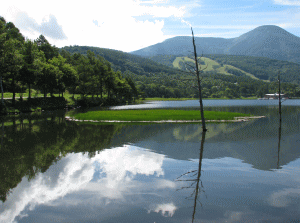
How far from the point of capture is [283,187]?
12258 mm

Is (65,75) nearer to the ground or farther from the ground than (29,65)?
nearer to the ground

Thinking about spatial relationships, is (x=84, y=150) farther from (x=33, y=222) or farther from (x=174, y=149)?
(x=33, y=222)

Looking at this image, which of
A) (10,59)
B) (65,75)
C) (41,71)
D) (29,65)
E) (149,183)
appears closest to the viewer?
(149,183)

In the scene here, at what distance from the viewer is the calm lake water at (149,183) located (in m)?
9.52

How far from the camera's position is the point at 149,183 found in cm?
1278

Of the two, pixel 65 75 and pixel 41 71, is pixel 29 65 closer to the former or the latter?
pixel 41 71

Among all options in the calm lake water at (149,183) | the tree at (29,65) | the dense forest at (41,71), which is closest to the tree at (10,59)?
the dense forest at (41,71)

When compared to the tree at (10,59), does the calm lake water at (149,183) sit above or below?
below

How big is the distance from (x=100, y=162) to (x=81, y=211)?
728 centimetres

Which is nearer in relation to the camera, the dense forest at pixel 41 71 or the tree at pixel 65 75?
the dense forest at pixel 41 71

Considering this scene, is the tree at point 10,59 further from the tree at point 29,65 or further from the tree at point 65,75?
the tree at point 65,75

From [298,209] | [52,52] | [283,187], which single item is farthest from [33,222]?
[52,52]

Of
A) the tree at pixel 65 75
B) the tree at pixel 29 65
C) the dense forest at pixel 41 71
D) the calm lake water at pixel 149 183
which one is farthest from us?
the tree at pixel 65 75

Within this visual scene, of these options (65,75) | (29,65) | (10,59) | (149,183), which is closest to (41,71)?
(29,65)
